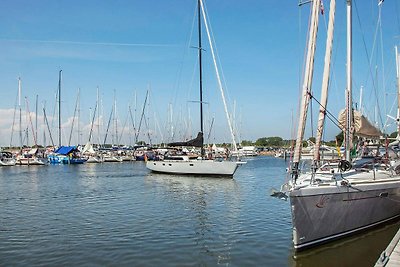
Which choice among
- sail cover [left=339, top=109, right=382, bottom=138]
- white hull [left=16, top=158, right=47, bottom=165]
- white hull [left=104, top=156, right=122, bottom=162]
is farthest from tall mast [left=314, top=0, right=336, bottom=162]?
white hull [left=104, top=156, right=122, bottom=162]

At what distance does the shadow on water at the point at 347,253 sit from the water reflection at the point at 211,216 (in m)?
2.41

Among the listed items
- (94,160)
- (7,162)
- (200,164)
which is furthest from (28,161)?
(200,164)

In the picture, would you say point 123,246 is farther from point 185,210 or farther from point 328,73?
point 328,73

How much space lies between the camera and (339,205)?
526 inches

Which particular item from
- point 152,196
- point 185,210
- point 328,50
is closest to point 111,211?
point 185,210

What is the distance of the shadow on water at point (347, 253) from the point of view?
480 inches

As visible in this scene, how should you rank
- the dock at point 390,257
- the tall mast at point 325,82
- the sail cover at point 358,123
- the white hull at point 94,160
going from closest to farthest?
the dock at point 390,257 → the tall mast at point 325,82 → the sail cover at point 358,123 → the white hull at point 94,160

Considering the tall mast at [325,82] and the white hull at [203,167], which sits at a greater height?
the tall mast at [325,82]

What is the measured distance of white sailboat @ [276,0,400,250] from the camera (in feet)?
41.3

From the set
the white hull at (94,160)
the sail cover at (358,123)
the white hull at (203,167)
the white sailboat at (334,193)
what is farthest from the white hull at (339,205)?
the white hull at (94,160)

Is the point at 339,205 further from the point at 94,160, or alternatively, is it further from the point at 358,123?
the point at 94,160

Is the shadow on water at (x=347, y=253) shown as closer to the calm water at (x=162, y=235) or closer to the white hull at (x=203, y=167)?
the calm water at (x=162, y=235)

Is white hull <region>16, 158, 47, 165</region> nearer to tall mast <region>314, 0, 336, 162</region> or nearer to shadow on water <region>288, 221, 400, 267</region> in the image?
tall mast <region>314, 0, 336, 162</region>

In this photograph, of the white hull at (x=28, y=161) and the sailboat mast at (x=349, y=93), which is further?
the white hull at (x=28, y=161)
